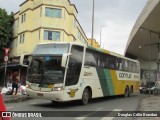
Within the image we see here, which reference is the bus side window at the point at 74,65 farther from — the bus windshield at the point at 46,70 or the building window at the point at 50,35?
the building window at the point at 50,35

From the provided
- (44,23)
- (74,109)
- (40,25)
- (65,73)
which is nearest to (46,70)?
(65,73)

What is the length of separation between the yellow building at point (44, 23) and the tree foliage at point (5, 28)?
1.93 metres

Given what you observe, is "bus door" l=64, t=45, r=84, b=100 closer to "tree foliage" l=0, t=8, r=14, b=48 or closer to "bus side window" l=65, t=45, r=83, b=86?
"bus side window" l=65, t=45, r=83, b=86

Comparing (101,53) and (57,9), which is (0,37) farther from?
(101,53)

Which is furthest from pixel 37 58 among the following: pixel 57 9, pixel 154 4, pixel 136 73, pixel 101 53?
pixel 57 9

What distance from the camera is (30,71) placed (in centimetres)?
1492

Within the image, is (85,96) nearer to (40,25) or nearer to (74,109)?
(74,109)

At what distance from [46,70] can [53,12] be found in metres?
25.7

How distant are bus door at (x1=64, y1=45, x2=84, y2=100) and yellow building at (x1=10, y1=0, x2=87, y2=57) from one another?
75.7ft

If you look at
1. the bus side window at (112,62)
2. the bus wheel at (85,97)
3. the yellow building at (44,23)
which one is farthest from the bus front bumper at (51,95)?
the yellow building at (44,23)

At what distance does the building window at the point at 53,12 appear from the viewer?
39.0m

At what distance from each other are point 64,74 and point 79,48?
2.16m

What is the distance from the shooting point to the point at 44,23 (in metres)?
38.5

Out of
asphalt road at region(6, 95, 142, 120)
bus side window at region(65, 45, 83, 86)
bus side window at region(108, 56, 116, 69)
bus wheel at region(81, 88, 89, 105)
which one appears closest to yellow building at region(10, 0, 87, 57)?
bus side window at region(108, 56, 116, 69)
